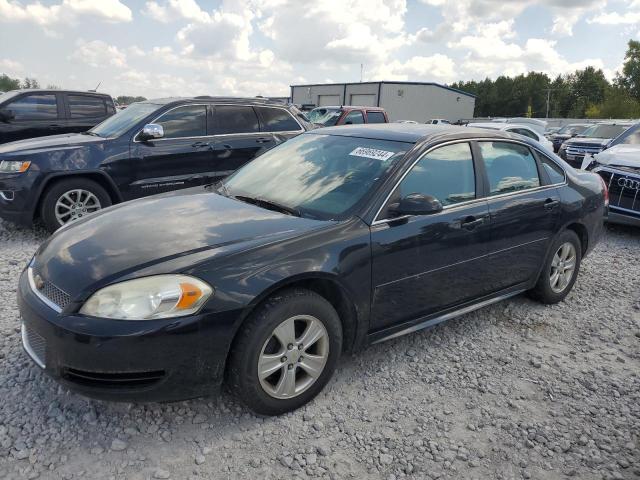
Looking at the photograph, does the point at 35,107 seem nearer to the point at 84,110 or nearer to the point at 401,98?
the point at 84,110

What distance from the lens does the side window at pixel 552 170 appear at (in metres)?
4.29

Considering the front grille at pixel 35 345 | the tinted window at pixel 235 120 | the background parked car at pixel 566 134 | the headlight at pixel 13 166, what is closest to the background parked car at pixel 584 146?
the background parked car at pixel 566 134

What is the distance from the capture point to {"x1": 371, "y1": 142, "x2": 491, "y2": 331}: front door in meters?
3.05

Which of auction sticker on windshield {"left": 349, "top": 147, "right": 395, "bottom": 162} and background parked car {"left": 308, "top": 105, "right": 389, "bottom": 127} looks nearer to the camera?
auction sticker on windshield {"left": 349, "top": 147, "right": 395, "bottom": 162}

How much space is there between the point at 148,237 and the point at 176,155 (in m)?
3.83

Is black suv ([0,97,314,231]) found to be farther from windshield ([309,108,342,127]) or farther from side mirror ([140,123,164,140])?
windshield ([309,108,342,127])

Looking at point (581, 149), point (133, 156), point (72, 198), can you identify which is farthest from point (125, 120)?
point (581, 149)

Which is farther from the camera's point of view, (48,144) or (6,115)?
(6,115)

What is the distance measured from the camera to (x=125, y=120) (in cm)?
641

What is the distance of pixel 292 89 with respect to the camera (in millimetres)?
56156

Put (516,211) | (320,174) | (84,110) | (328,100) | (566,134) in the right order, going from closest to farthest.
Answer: (320,174) < (516,211) < (84,110) < (566,134) < (328,100)

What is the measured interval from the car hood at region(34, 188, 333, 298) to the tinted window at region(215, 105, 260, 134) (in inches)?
145

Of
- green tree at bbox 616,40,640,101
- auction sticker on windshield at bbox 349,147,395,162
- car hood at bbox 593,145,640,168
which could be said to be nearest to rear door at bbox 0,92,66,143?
auction sticker on windshield at bbox 349,147,395,162

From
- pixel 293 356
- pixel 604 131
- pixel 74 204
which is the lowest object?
pixel 293 356
